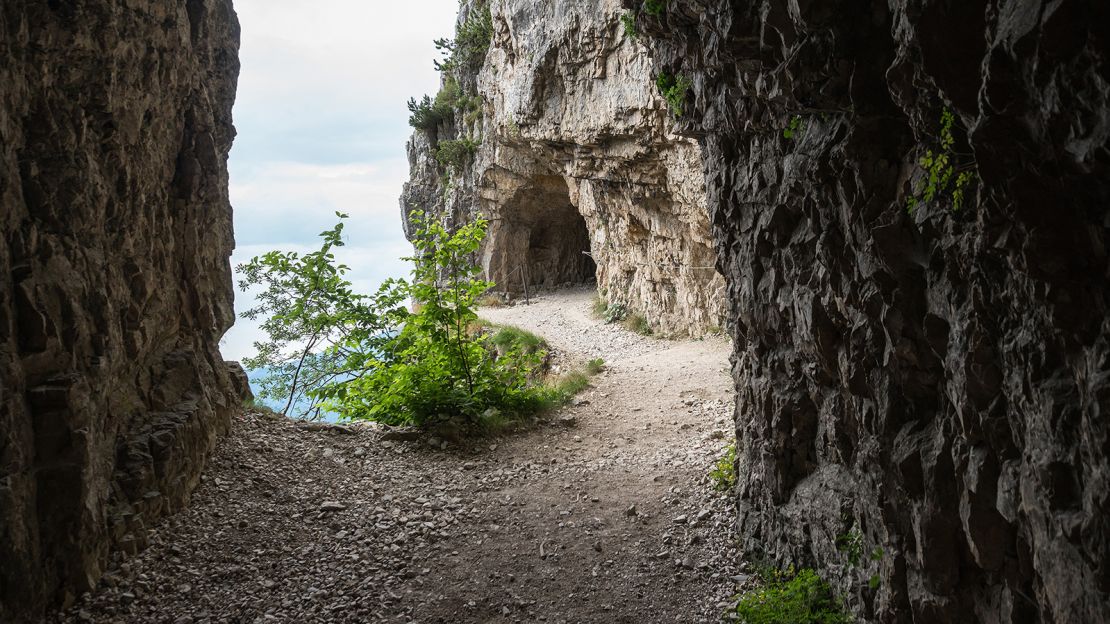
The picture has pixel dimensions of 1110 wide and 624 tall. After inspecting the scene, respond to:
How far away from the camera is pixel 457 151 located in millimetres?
27422

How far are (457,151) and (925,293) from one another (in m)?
25.6

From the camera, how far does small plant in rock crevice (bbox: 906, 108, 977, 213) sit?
2.93 meters

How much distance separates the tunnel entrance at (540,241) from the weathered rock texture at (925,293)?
21470 millimetres

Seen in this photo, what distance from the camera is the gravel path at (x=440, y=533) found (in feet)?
17.4

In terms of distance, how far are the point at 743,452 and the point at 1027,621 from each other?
3.58 metres

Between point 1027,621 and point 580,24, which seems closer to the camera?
point 1027,621

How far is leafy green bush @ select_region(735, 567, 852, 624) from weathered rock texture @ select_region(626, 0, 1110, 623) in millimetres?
198

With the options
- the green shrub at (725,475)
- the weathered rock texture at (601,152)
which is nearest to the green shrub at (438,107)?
the weathered rock texture at (601,152)

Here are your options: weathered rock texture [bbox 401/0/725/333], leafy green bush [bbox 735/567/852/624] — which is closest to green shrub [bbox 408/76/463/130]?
weathered rock texture [bbox 401/0/725/333]

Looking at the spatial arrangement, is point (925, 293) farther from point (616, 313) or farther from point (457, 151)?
point (457, 151)

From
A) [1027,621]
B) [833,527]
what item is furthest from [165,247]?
[1027,621]

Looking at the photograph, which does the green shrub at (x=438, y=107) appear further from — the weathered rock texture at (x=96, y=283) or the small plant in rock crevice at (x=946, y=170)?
the small plant in rock crevice at (x=946, y=170)

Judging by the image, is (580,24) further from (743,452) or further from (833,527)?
(833,527)

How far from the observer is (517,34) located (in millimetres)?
20312
